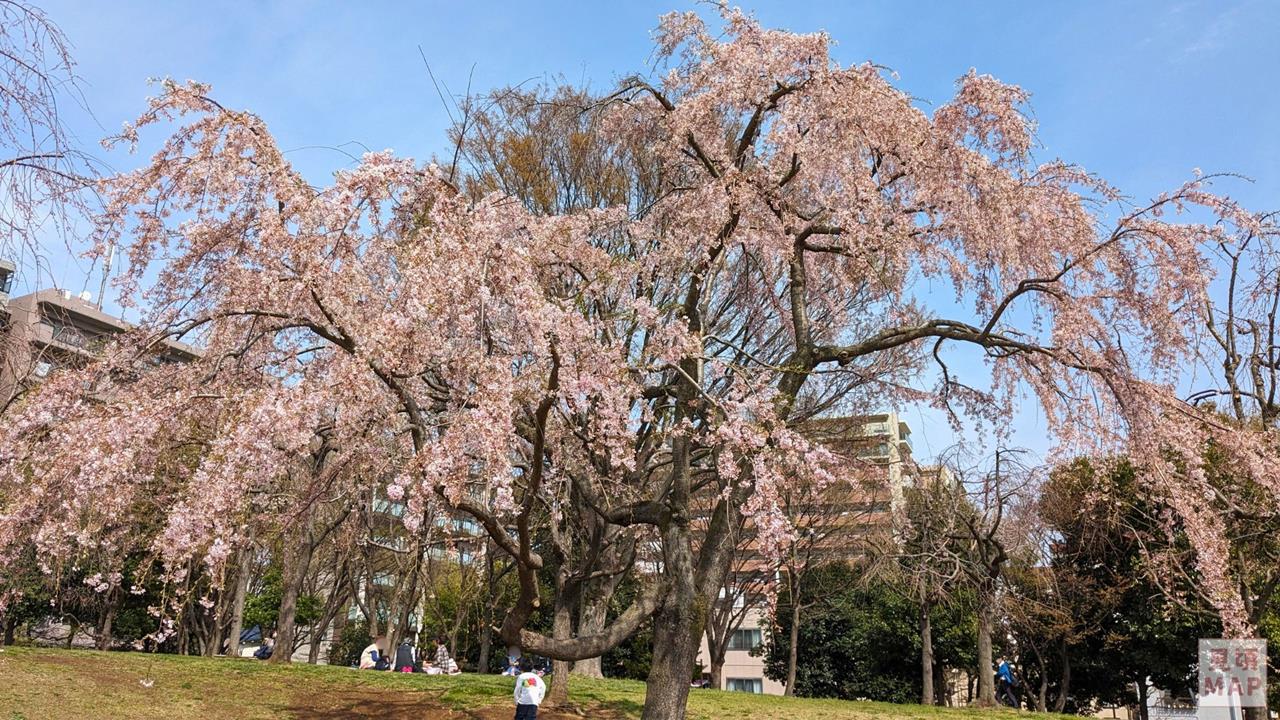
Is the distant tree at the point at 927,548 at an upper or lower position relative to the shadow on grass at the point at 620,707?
upper

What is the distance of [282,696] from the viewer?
11703 millimetres

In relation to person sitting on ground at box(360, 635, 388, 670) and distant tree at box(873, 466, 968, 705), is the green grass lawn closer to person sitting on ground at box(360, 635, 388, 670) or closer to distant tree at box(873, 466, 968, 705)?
person sitting on ground at box(360, 635, 388, 670)

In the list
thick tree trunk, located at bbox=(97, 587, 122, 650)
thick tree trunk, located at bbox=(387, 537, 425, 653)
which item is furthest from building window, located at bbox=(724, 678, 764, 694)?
thick tree trunk, located at bbox=(97, 587, 122, 650)

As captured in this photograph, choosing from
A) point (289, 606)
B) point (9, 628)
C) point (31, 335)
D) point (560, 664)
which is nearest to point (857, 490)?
point (560, 664)

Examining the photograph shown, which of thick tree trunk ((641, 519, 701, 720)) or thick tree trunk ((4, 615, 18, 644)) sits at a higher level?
thick tree trunk ((641, 519, 701, 720))

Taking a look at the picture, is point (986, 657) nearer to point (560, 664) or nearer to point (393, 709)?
point (560, 664)

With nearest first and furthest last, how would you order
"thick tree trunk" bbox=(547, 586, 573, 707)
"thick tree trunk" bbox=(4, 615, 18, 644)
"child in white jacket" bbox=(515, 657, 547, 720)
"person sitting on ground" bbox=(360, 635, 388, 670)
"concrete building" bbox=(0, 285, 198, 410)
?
"concrete building" bbox=(0, 285, 198, 410) → "child in white jacket" bbox=(515, 657, 547, 720) → "thick tree trunk" bbox=(547, 586, 573, 707) → "person sitting on ground" bbox=(360, 635, 388, 670) → "thick tree trunk" bbox=(4, 615, 18, 644)

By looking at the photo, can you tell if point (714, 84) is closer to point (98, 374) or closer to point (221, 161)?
point (221, 161)

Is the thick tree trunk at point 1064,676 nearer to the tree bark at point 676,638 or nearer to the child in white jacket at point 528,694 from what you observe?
the tree bark at point 676,638

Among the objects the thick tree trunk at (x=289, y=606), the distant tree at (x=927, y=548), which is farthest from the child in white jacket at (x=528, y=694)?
the distant tree at (x=927, y=548)

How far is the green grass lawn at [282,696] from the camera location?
10.3 meters

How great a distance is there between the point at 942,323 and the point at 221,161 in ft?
25.6

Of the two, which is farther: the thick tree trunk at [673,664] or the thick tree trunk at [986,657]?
the thick tree trunk at [986,657]

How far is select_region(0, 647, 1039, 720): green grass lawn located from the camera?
10328 mm
